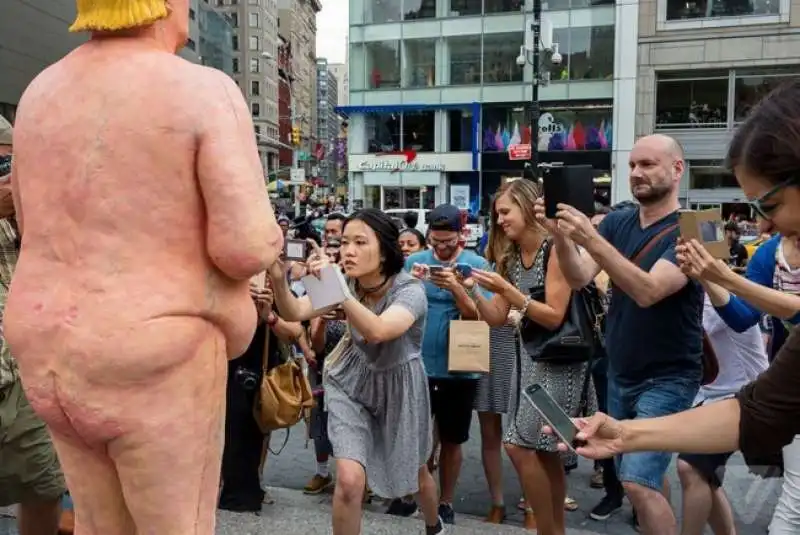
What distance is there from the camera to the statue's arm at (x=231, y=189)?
186cm

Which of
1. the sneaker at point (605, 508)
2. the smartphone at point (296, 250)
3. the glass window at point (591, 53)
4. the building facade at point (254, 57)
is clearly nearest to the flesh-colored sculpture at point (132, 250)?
the smartphone at point (296, 250)

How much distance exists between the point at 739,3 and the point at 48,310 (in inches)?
1035

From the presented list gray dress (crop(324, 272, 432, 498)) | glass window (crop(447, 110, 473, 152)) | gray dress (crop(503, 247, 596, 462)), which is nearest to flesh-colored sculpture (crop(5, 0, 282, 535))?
gray dress (crop(324, 272, 432, 498))

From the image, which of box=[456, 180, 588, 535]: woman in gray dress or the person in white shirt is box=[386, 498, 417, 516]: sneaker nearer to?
box=[456, 180, 588, 535]: woman in gray dress

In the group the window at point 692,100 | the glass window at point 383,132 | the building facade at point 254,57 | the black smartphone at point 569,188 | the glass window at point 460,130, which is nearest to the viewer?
the black smartphone at point 569,188

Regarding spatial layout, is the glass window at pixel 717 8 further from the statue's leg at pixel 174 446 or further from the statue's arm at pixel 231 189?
the statue's leg at pixel 174 446

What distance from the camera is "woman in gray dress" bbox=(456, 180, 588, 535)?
11.3ft

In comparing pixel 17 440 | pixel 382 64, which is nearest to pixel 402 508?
pixel 17 440

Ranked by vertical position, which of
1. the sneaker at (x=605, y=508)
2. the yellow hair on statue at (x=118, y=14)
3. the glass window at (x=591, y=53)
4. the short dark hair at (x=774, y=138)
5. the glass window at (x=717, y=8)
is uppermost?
the glass window at (x=717, y=8)

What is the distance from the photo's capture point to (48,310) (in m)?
1.87

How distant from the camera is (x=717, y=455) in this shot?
10.6ft

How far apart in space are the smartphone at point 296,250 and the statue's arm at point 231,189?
1.09m

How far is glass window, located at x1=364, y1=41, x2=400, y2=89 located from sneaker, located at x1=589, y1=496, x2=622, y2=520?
25.2 meters

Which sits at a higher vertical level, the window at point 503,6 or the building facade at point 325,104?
the building facade at point 325,104
